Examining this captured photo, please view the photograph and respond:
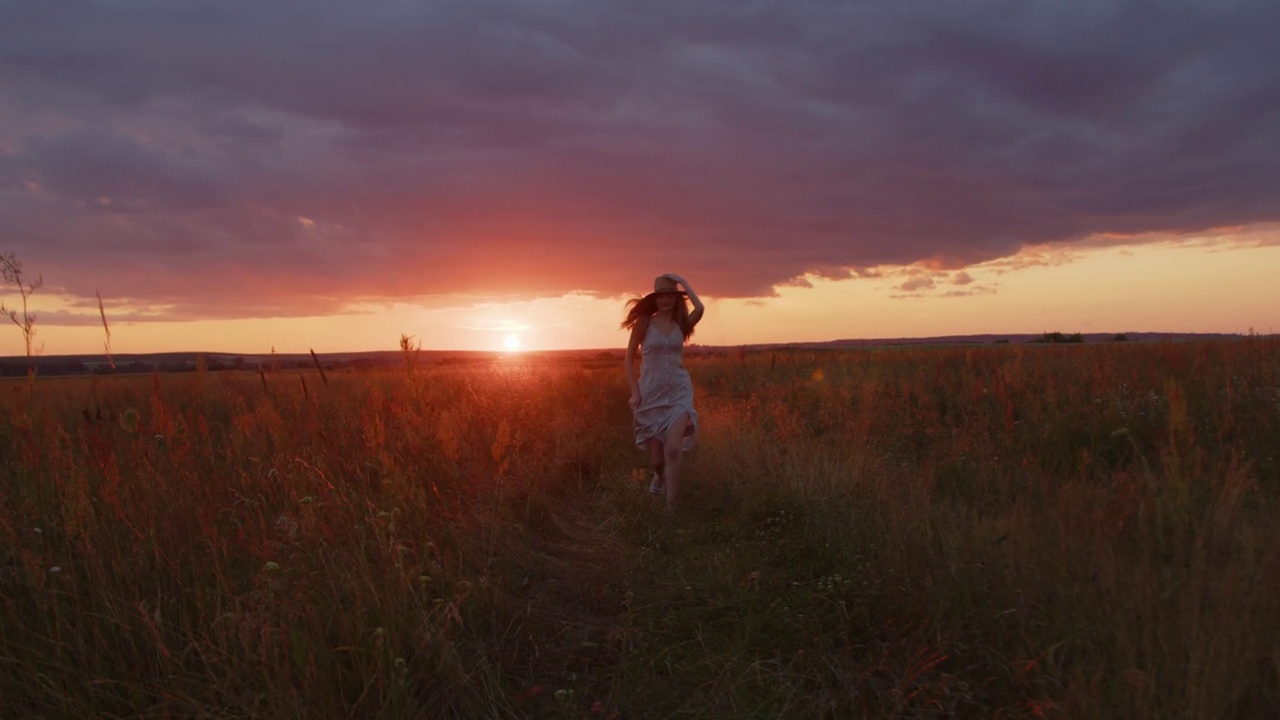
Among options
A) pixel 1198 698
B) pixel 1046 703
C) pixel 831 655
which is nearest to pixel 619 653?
pixel 831 655

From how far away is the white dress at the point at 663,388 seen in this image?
261 inches

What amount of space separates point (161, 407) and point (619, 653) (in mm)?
3533

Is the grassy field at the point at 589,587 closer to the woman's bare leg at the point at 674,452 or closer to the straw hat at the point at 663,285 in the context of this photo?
the woman's bare leg at the point at 674,452

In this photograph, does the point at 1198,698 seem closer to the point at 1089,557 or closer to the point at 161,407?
the point at 1089,557

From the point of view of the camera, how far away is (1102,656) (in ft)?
9.25

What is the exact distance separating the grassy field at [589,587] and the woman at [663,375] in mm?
617

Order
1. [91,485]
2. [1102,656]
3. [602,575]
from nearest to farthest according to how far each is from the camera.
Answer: [1102,656] → [91,485] → [602,575]

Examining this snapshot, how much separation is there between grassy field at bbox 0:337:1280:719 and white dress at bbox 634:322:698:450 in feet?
2.23

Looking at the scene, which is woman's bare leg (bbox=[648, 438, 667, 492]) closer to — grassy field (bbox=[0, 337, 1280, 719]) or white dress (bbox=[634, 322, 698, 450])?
white dress (bbox=[634, 322, 698, 450])

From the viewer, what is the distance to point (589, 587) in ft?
14.3

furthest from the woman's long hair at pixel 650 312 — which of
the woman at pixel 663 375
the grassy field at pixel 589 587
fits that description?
the grassy field at pixel 589 587

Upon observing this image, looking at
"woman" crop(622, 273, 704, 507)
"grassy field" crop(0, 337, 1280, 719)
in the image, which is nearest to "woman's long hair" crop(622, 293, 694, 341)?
"woman" crop(622, 273, 704, 507)

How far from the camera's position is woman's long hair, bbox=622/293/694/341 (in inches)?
269

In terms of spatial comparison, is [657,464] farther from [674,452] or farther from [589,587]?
[589,587]
